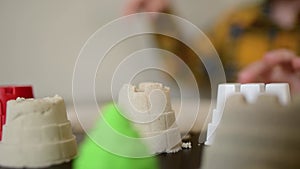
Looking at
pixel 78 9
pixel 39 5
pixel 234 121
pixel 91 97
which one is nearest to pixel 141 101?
pixel 234 121

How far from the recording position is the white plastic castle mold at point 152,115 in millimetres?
692

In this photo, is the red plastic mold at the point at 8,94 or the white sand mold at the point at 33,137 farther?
the red plastic mold at the point at 8,94

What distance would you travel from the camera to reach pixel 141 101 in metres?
0.70

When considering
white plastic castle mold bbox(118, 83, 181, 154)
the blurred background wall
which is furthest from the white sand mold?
the blurred background wall

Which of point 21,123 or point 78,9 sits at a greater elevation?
point 78,9

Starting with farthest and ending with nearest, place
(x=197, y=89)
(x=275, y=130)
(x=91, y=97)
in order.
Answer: (x=91, y=97), (x=197, y=89), (x=275, y=130)

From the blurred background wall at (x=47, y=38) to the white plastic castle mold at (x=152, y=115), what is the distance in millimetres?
511

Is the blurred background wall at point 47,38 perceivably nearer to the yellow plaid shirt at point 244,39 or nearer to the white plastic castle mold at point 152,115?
the yellow plaid shirt at point 244,39

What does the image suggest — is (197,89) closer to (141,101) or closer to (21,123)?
(141,101)

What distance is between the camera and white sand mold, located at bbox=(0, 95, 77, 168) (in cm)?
66

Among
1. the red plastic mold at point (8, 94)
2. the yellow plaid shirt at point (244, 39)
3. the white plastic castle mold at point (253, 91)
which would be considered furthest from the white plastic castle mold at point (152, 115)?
the yellow plaid shirt at point (244, 39)

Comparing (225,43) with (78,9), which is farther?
(78,9)

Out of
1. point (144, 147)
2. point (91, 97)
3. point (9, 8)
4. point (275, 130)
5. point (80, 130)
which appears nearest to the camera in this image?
point (275, 130)

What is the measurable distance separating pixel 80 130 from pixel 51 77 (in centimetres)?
35
